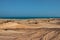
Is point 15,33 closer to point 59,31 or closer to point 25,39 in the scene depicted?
point 25,39

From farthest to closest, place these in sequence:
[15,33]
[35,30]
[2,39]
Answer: [35,30]
[15,33]
[2,39]

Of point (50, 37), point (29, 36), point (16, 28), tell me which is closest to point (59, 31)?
point (50, 37)

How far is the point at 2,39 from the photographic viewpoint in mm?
4727

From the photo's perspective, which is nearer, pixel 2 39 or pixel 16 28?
pixel 2 39

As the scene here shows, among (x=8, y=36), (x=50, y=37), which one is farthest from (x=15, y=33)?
(x=50, y=37)

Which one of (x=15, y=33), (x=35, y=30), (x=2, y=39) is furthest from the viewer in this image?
(x=35, y=30)

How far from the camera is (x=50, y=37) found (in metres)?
4.88

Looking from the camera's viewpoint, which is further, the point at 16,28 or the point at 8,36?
the point at 16,28

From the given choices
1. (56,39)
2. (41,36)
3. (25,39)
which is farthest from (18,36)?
(56,39)

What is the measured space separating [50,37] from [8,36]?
1112 mm

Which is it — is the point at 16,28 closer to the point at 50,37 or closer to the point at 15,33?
the point at 15,33

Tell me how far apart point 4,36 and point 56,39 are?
1.38m

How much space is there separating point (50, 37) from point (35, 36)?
0.40 meters

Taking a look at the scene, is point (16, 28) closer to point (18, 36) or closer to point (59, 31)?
point (18, 36)
